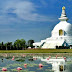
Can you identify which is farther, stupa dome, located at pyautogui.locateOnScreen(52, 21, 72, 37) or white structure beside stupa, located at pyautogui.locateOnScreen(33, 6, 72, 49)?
stupa dome, located at pyautogui.locateOnScreen(52, 21, 72, 37)

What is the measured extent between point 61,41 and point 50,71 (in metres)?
38.4

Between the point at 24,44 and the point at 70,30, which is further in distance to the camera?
the point at 24,44

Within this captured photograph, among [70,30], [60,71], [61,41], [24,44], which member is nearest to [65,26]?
[70,30]

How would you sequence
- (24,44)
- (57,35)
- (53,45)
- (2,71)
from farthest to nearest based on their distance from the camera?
1. (24,44)
2. (57,35)
3. (53,45)
4. (2,71)

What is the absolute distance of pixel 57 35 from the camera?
53344 mm

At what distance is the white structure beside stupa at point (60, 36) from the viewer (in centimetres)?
4941

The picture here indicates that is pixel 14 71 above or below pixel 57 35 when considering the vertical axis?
below

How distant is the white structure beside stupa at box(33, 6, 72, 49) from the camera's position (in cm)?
4941

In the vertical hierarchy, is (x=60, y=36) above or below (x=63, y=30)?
below

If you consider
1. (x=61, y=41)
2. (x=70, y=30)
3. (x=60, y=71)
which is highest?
(x=70, y=30)

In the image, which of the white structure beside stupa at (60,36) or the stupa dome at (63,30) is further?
the stupa dome at (63,30)

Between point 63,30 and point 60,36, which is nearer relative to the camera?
point 60,36

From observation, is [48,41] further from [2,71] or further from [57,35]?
[2,71]

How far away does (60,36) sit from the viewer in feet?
171
